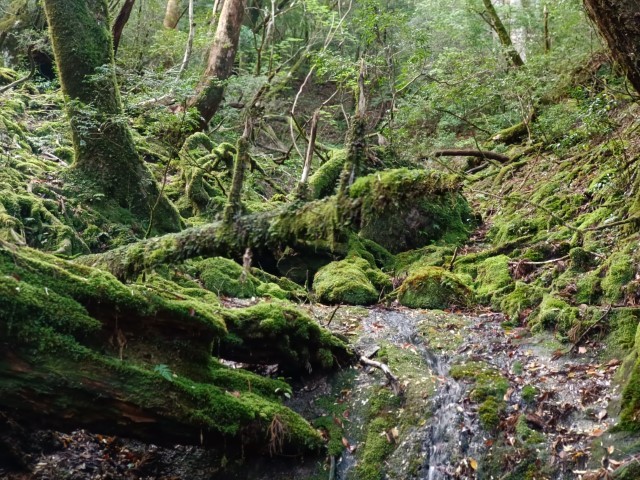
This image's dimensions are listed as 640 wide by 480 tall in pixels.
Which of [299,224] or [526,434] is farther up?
[299,224]

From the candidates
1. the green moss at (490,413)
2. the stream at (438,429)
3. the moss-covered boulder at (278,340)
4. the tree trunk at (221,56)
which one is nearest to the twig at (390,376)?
the stream at (438,429)

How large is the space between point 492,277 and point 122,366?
20.5 ft

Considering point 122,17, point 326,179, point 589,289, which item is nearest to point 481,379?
point 589,289

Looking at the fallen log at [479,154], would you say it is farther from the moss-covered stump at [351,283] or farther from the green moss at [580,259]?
the green moss at [580,259]

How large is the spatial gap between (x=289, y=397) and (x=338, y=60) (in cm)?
1121

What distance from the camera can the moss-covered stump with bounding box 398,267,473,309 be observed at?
29.8 ft

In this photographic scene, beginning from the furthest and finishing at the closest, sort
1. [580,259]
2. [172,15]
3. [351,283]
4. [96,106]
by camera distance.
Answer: [172,15] → [96,106] → [351,283] → [580,259]

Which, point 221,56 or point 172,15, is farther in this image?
point 172,15

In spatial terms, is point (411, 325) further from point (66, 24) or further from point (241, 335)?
point (66, 24)

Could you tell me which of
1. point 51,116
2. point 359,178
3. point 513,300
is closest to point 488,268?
point 513,300

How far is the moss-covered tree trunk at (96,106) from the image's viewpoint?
9.75 meters

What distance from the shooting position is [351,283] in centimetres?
967

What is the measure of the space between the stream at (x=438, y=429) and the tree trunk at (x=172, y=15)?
1706 cm

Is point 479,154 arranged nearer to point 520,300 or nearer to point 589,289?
point 520,300
